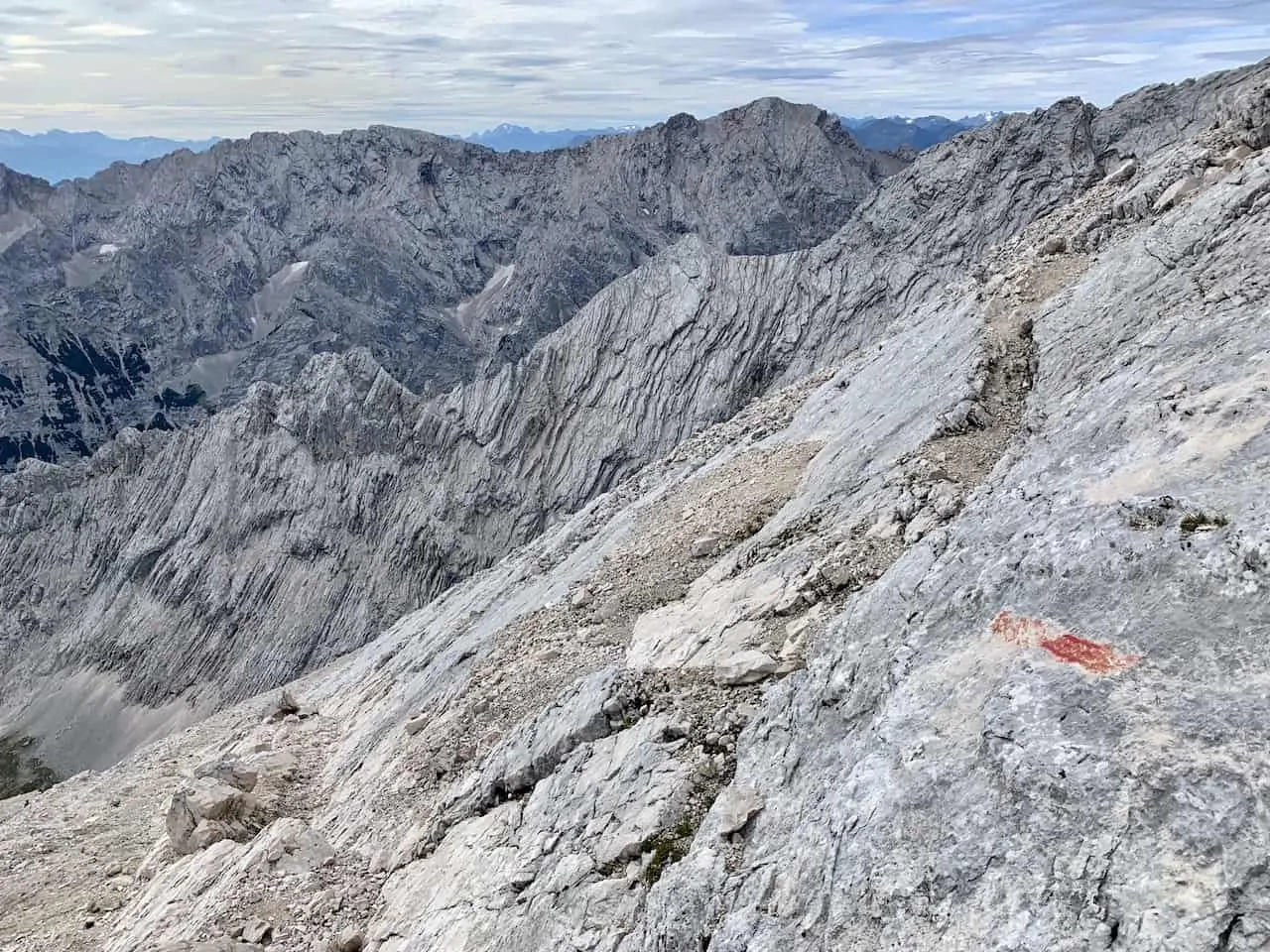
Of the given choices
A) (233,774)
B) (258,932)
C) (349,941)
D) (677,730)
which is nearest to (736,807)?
(677,730)

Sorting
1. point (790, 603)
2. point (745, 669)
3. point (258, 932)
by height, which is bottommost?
point (258, 932)

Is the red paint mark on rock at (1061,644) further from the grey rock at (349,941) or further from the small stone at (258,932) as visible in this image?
the small stone at (258,932)

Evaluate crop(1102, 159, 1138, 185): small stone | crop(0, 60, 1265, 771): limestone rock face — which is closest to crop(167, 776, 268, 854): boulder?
crop(1102, 159, 1138, 185): small stone

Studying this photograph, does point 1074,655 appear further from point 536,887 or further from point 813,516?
point 813,516

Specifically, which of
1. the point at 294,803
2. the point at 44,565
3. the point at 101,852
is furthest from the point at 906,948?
the point at 44,565

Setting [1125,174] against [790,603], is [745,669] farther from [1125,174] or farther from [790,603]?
[1125,174]

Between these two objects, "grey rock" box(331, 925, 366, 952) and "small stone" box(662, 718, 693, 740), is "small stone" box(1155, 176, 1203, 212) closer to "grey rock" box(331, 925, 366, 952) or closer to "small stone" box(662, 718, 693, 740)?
"small stone" box(662, 718, 693, 740)
